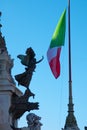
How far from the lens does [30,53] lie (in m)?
43.5

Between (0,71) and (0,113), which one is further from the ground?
(0,71)

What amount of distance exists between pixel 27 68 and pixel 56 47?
3004 millimetres

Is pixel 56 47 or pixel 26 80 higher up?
pixel 56 47

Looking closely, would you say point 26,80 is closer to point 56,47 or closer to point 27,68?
point 27,68

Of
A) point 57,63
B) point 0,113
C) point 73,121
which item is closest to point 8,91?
point 0,113

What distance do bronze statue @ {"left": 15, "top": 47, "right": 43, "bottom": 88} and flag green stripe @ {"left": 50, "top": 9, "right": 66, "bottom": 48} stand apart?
2115 millimetres

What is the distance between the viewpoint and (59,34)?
45.0m

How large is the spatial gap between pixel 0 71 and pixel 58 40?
8339 millimetres

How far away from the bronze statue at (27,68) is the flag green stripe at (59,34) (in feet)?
6.94

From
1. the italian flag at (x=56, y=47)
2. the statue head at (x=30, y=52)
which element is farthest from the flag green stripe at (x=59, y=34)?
the statue head at (x=30, y=52)

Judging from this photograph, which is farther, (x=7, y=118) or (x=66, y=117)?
(x=7, y=118)

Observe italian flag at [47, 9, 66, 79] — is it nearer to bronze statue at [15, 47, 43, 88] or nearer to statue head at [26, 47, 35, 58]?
statue head at [26, 47, 35, 58]

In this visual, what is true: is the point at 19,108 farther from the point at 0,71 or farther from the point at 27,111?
the point at 0,71

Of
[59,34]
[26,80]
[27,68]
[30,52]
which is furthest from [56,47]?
[26,80]
